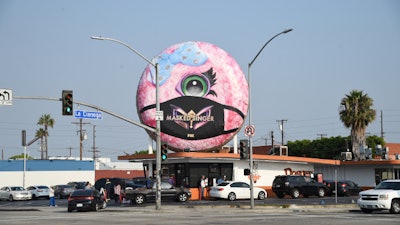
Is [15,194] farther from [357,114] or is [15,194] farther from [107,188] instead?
[357,114]

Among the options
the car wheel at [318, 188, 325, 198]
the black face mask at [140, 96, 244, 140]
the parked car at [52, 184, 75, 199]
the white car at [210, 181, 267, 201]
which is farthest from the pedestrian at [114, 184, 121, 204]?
the car wheel at [318, 188, 325, 198]

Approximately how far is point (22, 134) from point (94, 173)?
18364 mm

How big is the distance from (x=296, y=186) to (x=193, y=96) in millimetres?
10703

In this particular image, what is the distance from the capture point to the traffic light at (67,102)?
3119cm

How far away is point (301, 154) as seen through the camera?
94.2 metres

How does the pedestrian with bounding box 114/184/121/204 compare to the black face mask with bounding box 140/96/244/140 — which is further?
the black face mask with bounding box 140/96/244/140

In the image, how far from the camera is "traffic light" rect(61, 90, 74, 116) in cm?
3119

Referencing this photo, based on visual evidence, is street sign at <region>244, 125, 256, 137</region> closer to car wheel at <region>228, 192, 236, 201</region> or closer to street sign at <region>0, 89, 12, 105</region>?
car wheel at <region>228, 192, 236, 201</region>

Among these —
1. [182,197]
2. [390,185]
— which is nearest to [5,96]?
[182,197]

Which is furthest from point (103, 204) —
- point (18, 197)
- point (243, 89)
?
point (18, 197)

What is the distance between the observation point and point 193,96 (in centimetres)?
4969

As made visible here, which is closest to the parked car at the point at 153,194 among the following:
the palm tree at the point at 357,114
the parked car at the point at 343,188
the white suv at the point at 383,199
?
the parked car at the point at 343,188

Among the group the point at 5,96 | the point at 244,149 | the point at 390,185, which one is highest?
the point at 5,96

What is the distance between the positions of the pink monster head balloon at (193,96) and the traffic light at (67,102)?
17954 millimetres
